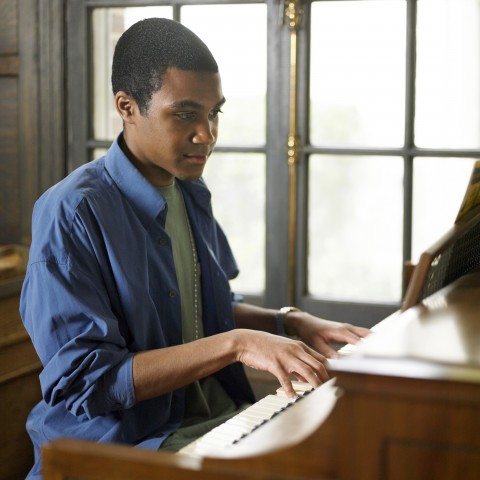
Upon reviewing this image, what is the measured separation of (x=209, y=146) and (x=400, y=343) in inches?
39.2

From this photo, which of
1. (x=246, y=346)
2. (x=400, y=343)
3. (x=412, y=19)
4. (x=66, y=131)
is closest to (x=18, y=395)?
(x=66, y=131)

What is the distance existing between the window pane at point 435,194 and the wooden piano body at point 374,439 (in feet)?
5.72

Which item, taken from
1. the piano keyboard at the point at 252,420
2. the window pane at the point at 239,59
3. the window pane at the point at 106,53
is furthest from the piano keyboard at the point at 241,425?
the window pane at the point at 106,53

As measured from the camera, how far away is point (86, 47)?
3.15 meters

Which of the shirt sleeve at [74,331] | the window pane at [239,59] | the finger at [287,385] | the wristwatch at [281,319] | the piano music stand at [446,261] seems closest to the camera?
the piano music stand at [446,261]

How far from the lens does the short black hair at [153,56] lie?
6.63ft

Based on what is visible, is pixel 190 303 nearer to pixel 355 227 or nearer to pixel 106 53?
pixel 355 227

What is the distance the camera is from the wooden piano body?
1.00 metres

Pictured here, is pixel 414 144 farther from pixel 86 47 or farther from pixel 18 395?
pixel 18 395

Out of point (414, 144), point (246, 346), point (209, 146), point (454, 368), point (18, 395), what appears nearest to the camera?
point (454, 368)

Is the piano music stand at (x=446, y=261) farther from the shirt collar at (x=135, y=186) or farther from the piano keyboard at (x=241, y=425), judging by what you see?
the shirt collar at (x=135, y=186)

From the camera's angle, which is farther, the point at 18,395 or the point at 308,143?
the point at 308,143

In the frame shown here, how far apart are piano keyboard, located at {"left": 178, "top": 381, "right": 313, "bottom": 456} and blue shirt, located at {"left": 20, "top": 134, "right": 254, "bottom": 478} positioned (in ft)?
0.88

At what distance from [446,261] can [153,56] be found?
78 cm
